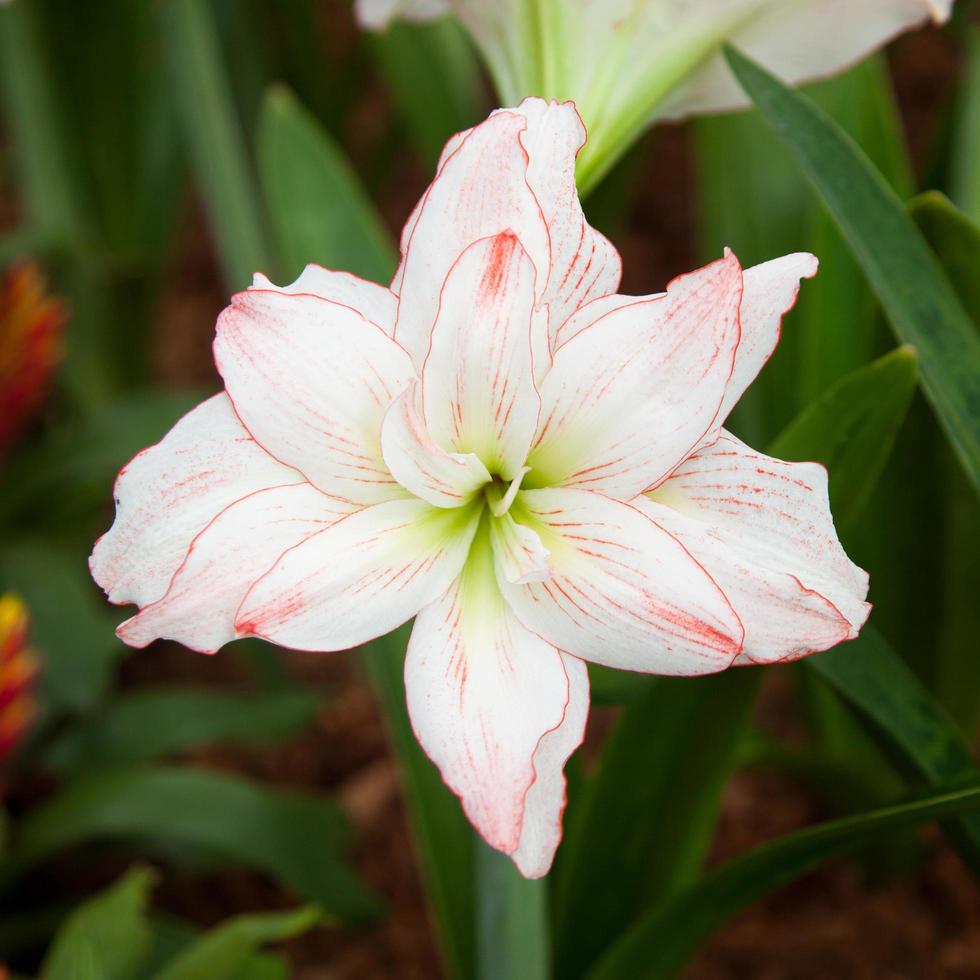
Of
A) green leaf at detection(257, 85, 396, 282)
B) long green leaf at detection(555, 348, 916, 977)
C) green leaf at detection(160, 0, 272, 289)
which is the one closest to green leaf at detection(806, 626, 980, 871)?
long green leaf at detection(555, 348, 916, 977)

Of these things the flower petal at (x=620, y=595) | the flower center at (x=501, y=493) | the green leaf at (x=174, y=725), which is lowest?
the green leaf at (x=174, y=725)

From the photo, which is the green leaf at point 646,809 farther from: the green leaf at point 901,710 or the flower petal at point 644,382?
the flower petal at point 644,382

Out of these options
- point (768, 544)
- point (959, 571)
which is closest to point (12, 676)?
point (768, 544)

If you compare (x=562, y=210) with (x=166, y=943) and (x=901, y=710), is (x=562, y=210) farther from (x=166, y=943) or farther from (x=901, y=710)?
(x=166, y=943)

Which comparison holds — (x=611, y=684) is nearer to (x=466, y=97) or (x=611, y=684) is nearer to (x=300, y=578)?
(x=300, y=578)

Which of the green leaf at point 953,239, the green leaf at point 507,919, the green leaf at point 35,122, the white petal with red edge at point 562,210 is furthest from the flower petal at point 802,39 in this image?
the green leaf at point 35,122

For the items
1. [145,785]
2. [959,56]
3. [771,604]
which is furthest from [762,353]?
[959,56]
